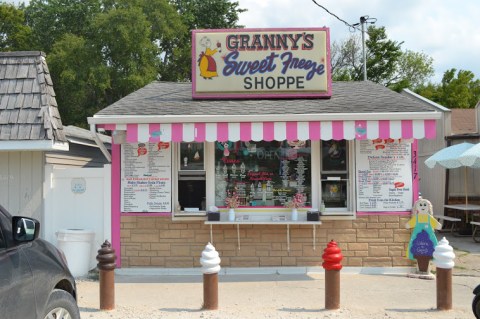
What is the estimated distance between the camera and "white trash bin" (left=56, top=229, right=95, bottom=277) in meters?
8.83

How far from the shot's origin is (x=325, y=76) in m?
9.51

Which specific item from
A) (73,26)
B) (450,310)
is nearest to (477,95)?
(73,26)

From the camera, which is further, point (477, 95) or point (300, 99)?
point (477, 95)

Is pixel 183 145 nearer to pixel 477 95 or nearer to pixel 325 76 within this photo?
pixel 325 76

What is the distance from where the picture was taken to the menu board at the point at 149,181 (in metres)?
9.08

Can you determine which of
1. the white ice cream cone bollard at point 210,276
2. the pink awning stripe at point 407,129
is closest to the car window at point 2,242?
the white ice cream cone bollard at point 210,276

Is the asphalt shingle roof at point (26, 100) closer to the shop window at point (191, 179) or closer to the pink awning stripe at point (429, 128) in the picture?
the shop window at point (191, 179)

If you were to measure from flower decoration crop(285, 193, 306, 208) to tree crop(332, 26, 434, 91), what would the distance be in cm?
2644

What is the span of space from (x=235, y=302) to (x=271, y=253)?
1976 mm

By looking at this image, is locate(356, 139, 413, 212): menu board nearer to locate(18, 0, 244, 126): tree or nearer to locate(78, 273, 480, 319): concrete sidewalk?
locate(78, 273, 480, 319): concrete sidewalk

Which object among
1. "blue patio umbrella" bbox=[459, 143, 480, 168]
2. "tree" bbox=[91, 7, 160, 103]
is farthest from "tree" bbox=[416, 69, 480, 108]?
"blue patio umbrella" bbox=[459, 143, 480, 168]

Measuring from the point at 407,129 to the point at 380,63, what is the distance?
27.1 meters

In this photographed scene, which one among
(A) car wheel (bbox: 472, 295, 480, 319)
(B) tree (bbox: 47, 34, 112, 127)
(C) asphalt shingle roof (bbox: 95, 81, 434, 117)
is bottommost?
(A) car wheel (bbox: 472, 295, 480, 319)

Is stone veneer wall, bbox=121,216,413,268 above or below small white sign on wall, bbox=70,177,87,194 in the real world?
below
